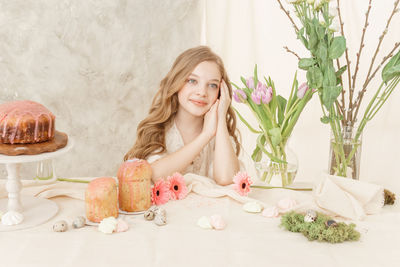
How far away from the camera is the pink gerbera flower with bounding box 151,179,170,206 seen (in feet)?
4.05

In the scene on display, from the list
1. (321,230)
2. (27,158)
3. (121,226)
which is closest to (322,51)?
(321,230)

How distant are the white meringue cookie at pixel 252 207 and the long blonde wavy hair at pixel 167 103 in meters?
0.52

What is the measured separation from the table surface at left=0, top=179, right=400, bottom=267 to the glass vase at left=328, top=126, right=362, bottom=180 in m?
0.24

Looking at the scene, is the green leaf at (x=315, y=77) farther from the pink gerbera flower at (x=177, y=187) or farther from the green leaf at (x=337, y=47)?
the pink gerbera flower at (x=177, y=187)

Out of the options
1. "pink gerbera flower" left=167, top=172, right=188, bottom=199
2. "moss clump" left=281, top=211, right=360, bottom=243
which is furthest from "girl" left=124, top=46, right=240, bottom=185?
"moss clump" left=281, top=211, right=360, bottom=243

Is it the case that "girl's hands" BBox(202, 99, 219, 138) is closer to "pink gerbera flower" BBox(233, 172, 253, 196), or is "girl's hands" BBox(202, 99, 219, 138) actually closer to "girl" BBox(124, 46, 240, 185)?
"girl" BBox(124, 46, 240, 185)

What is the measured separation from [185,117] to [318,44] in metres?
0.61

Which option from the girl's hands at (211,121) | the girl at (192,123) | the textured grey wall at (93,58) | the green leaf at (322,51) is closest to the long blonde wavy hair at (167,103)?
the girl at (192,123)

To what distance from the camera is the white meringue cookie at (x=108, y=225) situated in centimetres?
102

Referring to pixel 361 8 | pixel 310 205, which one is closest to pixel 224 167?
pixel 310 205

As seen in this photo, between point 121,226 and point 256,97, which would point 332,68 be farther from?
point 121,226

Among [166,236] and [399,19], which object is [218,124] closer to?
[166,236]

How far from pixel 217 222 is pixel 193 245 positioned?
4.4 inches

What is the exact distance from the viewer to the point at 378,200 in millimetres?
1229
